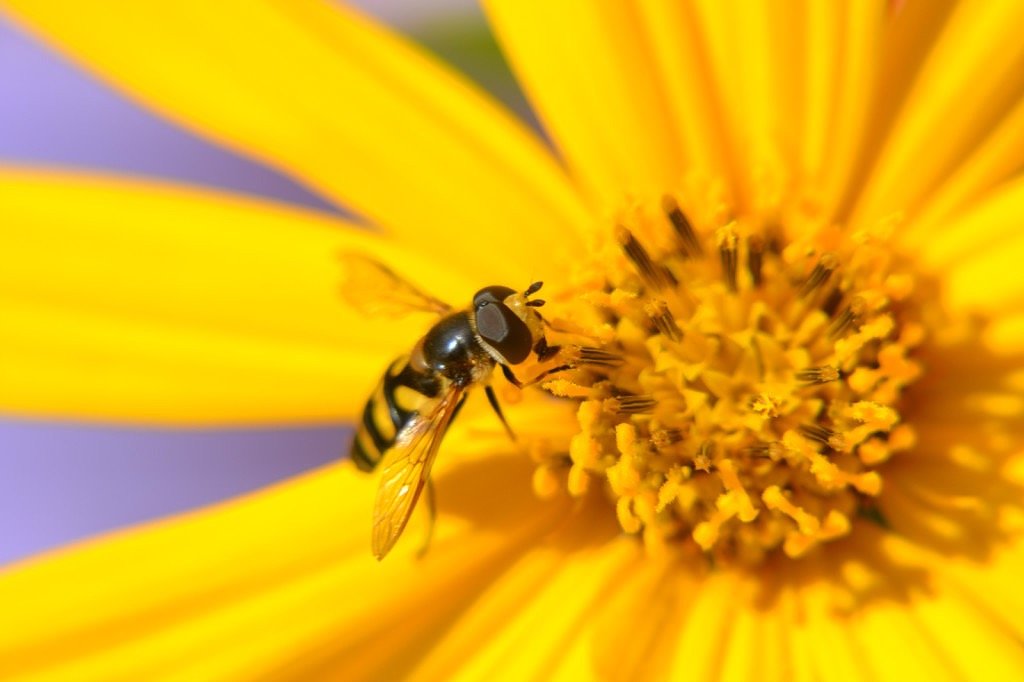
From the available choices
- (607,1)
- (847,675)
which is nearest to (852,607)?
(847,675)

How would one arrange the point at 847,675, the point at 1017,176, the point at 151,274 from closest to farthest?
the point at 847,675, the point at 1017,176, the point at 151,274

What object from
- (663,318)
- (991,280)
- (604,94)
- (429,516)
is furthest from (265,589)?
(991,280)

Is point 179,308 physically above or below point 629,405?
above

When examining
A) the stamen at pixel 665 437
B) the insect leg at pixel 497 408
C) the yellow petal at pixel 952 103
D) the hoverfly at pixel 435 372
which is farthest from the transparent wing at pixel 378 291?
the yellow petal at pixel 952 103

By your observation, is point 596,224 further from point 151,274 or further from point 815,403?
point 151,274

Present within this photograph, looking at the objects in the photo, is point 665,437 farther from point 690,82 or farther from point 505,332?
point 690,82

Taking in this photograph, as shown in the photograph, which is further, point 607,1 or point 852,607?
point 607,1
